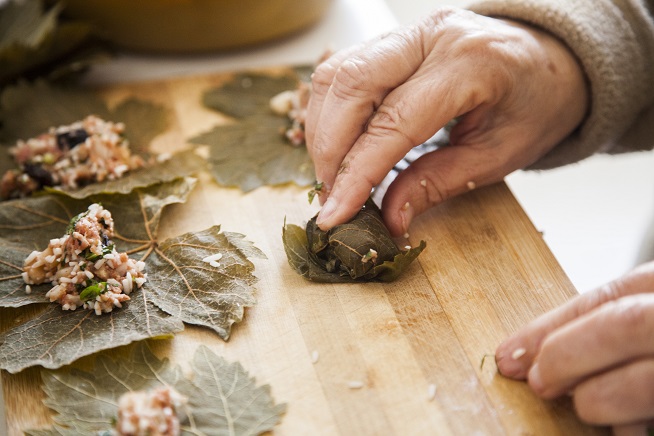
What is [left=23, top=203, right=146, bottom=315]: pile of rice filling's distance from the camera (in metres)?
1.28

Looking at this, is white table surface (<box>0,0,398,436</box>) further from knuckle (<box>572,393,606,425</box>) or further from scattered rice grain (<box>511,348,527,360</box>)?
knuckle (<box>572,393,606,425</box>)

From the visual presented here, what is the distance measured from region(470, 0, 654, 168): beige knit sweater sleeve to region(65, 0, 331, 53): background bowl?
2.27ft

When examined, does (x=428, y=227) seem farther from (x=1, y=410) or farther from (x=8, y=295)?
(x=1, y=410)

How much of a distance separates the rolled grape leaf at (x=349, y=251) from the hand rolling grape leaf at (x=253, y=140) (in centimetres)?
27

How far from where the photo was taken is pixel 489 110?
154 cm

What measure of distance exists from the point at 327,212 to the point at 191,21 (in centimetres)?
101

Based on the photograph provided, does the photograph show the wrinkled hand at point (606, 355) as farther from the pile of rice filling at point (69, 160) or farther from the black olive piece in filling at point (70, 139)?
the black olive piece in filling at point (70, 139)

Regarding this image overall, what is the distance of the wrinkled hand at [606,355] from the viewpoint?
99 centimetres

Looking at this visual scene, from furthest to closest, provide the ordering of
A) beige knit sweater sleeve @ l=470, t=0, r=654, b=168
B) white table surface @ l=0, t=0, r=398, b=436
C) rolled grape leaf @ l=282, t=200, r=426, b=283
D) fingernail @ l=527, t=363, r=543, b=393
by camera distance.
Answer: white table surface @ l=0, t=0, r=398, b=436 → beige knit sweater sleeve @ l=470, t=0, r=654, b=168 → rolled grape leaf @ l=282, t=200, r=426, b=283 → fingernail @ l=527, t=363, r=543, b=393

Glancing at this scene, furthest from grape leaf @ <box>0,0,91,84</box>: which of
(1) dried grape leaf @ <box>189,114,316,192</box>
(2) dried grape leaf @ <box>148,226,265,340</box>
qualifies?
(2) dried grape leaf @ <box>148,226,265,340</box>

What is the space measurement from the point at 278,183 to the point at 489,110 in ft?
1.82

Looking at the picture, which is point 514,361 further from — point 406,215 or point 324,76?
point 324,76

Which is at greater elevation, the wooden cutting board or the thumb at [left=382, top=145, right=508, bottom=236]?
the thumb at [left=382, top=145, right=508, bottom=236]

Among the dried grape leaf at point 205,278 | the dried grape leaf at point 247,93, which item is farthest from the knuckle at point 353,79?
the dried grape leaf at point 247,93
